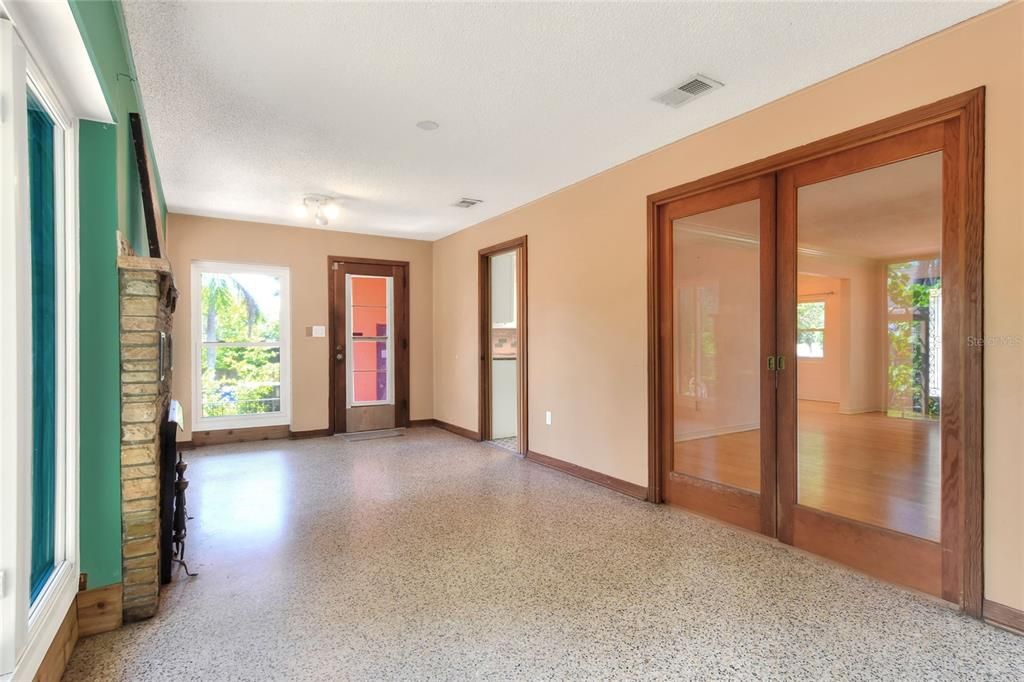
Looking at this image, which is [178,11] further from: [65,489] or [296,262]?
[296,262]

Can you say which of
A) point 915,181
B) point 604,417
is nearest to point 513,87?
point 915,181

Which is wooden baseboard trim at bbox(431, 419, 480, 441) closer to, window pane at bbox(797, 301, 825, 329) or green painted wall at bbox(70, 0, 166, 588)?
window pane at bbox(797, 301, 825, 329)

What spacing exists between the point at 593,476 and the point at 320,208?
360 cm

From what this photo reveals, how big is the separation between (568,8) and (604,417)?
9.40 ft

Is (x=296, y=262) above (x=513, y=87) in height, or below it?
below

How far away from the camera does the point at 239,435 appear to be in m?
5.84

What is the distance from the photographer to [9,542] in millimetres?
1384

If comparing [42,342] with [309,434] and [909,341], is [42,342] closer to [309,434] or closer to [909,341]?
[909,341]

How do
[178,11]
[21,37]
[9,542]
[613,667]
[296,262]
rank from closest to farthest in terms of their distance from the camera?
[9,542] < [21,37] < [613,667] < [178,11] < [296,262]

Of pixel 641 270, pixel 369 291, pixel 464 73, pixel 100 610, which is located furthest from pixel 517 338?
pixel 100 610

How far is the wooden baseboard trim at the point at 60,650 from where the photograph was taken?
1.63m

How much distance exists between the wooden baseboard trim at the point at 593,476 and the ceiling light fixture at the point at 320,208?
309cm

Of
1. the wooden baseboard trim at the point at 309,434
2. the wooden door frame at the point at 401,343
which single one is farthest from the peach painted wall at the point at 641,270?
the wooden baseboard trim at the point at 309,434

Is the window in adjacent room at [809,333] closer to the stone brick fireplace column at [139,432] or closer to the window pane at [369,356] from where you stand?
the stone brick fireplace column at [139,432]
